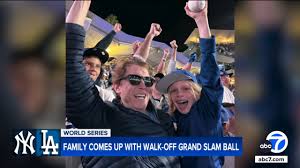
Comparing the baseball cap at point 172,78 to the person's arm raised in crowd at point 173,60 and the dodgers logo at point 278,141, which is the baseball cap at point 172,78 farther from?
the dodgers logo at point 278,141

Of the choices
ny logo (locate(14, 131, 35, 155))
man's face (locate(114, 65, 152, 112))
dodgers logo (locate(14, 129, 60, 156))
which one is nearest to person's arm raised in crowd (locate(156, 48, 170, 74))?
man's face (locate(114, 65, 152, 112))

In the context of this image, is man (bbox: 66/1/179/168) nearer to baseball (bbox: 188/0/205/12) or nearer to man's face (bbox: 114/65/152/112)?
man's face (bbox: 114/65/152/112)

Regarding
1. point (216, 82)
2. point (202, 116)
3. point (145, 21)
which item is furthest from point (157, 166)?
point (145, 21)

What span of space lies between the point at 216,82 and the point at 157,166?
2.88 ft

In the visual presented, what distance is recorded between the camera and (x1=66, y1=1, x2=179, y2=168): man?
378cm

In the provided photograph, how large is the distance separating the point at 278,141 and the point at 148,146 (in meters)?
1.16

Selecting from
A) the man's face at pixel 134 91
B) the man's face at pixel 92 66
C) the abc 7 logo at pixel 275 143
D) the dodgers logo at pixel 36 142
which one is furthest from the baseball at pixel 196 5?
the dodgers logo at pixel 36 142

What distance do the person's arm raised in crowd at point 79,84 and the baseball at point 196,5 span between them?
0.87m

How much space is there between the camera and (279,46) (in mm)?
3994

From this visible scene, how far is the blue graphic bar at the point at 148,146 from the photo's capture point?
380cm

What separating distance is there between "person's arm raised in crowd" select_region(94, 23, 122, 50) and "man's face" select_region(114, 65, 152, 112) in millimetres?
273

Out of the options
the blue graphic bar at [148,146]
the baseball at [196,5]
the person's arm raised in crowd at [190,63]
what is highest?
the baseball at [196,5]

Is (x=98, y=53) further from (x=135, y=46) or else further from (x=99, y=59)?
(x=135, y=46)

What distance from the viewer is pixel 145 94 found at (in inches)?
151
